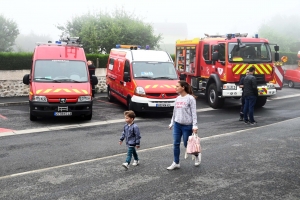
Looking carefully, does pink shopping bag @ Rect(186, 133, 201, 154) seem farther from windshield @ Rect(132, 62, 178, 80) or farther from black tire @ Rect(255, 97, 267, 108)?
black tire @ Rect(255, 97, 267, 108)

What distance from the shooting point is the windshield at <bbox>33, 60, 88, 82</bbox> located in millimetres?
12922

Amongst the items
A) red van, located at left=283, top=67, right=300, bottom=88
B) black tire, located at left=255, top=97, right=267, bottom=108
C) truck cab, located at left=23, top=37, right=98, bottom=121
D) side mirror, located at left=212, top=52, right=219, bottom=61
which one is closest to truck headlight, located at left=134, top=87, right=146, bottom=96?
truck cab, located at left=23, top=37, right=98, bottom=121

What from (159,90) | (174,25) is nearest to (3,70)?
(159,90)

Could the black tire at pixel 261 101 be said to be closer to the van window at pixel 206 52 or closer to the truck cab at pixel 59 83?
the van window at pixel 206 52

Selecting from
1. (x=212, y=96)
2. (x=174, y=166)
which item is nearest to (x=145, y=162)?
(x=174, y=166)

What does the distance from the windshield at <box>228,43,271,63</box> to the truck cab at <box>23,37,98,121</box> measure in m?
5.90

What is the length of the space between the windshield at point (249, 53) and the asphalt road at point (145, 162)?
131 inches

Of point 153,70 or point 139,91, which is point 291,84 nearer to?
point 153,70

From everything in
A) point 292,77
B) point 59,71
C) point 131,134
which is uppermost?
point 59,71

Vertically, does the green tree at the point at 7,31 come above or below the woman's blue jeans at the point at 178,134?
above

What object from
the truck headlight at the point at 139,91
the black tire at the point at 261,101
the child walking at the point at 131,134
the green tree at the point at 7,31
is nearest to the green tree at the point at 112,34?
the black tire at the point at 261,101

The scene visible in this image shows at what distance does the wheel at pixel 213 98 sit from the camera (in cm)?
1598

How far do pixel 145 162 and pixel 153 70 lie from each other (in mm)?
7124

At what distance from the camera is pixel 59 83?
501 inches
